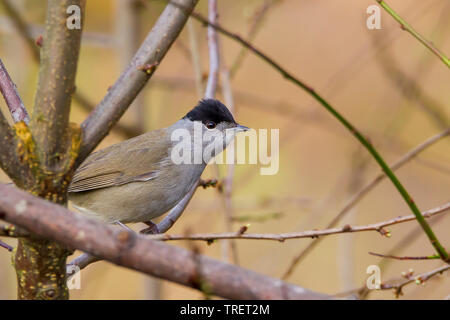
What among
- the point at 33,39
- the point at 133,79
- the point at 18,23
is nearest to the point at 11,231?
the point at 133,79

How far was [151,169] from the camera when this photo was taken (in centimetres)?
386

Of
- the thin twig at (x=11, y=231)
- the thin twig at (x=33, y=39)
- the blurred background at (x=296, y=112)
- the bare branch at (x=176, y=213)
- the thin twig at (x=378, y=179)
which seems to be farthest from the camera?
the blurred background at (x=296, y=112)

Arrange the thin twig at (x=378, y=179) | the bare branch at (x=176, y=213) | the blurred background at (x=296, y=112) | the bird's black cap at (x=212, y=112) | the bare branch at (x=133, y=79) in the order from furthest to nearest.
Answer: the blurred background at (x=296, y=112), the bird's black cap at (x=212, y=112), the bare branch at (x=176, y=213), the thin twig at (x=378, y=179), the bare branch at (x=133, y=79)

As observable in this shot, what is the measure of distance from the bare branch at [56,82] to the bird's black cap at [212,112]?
1942 millimetres

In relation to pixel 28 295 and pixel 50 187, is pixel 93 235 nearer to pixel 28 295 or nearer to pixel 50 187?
pixel 50 187

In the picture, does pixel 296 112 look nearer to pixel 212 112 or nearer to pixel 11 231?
pixel 212 112

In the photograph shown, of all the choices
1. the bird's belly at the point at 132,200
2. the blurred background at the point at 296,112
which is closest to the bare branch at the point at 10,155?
the bird's belly at the point at 132,200

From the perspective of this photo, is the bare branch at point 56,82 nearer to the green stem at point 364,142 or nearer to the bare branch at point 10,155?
the bare branch at point 10,155

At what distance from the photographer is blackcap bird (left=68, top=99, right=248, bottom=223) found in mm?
3650

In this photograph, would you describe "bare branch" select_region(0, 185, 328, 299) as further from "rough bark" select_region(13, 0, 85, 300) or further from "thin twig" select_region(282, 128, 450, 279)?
"thin twig" select_region(282, 128, 450, 279)

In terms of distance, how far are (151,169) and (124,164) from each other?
250mm

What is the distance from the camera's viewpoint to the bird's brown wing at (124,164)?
386 cm

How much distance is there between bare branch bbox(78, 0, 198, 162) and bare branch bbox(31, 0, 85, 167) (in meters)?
0.09

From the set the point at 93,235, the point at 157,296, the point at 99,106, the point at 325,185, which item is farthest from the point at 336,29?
the point at 93,235
